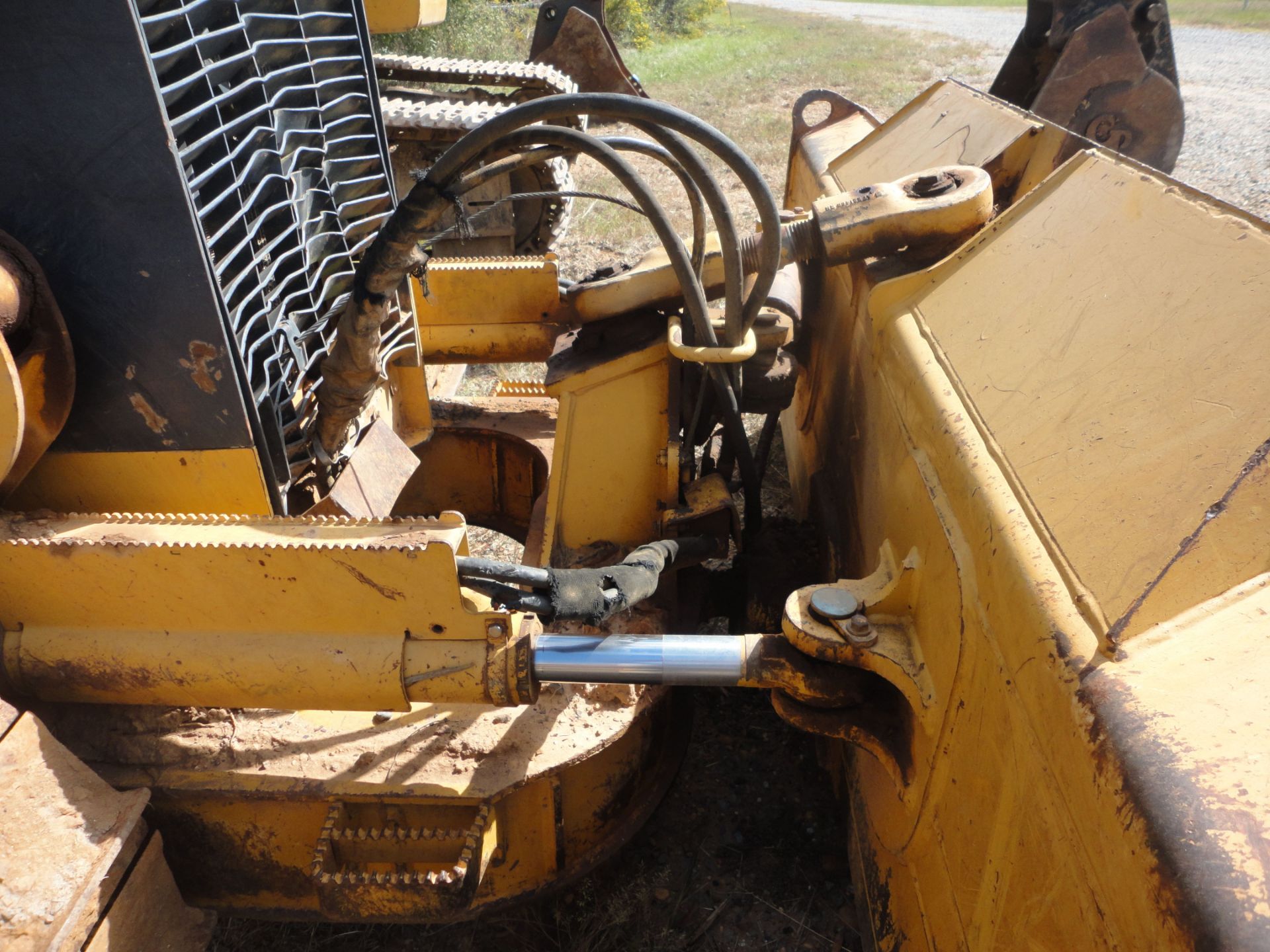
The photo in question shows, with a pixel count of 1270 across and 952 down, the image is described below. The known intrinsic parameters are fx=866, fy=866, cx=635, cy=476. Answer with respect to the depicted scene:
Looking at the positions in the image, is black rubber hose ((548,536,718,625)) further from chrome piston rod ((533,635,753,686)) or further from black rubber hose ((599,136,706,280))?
black rubber hose ((599,136,706,280))

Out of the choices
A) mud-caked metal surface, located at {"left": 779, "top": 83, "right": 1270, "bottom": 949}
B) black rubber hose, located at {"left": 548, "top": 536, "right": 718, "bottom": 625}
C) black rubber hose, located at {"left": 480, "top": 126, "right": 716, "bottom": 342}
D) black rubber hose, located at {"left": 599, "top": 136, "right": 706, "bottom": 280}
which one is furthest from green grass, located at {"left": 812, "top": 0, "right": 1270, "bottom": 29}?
black rubber hose, located at {"left": 548, "top": 536, "right": 718, "bottom": 625}

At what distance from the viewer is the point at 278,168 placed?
202 centimetres

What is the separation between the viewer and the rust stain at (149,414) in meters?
1.70

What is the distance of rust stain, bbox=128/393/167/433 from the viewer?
66.9 inches

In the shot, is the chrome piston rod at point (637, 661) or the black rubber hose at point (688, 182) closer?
the chrome piston rod at point (637, 661)

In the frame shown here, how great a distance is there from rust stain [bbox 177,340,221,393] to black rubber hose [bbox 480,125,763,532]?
27.0 inches

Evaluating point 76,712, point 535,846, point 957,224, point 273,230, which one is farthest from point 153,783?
point 957,224

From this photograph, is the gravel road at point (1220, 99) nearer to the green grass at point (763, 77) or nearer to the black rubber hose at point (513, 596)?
the green grass at point (763, 77)

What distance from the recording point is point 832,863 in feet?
7.39

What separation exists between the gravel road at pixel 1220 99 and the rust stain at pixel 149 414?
13.6 feet

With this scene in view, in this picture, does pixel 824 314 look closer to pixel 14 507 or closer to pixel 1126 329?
pixel 1126 329

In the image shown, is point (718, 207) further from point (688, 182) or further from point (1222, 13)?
point (1222, 13)

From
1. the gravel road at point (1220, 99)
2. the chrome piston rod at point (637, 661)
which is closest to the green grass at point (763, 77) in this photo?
the gravel road at point (1220, 99)

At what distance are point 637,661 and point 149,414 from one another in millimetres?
1082
